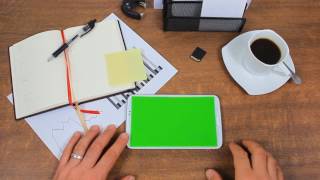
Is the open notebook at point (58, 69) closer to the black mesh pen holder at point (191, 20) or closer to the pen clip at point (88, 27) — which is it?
the pen clip at point (88, 27)

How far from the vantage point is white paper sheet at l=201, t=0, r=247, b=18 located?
0.69 meters

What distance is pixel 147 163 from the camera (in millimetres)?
665

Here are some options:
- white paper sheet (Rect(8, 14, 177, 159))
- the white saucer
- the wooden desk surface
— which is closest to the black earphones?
the wooden desk surface

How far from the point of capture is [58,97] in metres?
0.70

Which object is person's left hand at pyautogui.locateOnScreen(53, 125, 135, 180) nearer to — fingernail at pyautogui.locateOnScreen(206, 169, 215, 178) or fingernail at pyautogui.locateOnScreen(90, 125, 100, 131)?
fingernail at pyautogui.locateOnScreen(90, 125, 100, 131)

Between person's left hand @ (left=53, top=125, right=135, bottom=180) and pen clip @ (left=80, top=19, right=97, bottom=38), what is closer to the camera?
person's left hand @ (left=53, top=125, right=135, bottom=180)

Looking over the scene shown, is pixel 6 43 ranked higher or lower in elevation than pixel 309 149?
higher

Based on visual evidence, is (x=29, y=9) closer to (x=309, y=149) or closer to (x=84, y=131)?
(x=84, y=131)

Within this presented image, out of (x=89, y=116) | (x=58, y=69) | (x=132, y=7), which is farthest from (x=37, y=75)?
(x=132, y=7)

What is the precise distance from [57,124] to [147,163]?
222mm

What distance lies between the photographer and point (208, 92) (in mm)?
728

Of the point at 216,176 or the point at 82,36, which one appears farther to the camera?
the point at 82,36

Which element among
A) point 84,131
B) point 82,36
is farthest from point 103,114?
point 82,36

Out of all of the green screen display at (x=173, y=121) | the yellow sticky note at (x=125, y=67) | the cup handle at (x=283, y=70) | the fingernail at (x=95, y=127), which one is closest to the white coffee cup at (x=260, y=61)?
the cup handle at (x=283, y=70)
